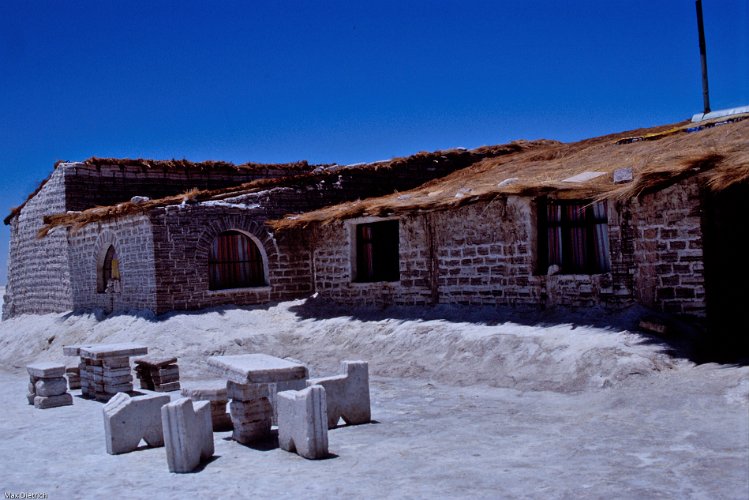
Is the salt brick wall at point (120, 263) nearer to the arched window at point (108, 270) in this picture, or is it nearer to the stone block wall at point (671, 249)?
the arched window at point (108, 270)

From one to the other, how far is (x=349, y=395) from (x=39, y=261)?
15.5 meters

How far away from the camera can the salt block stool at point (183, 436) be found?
6316mm

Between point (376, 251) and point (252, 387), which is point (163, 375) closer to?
point (252, 387)


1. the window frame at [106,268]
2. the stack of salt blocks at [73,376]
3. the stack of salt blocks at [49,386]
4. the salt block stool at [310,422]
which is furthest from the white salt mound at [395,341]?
the salt block stool at [310,422]

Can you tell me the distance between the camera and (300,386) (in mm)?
8016

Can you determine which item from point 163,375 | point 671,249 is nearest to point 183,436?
point 163,375

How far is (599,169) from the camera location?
1221 cm

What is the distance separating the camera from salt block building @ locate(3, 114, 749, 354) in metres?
9.69

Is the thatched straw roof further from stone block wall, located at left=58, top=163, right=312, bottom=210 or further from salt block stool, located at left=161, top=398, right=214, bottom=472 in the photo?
salt block stool, located at left=161, top=398, right=214, bottom=472

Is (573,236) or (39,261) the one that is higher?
(39,261)

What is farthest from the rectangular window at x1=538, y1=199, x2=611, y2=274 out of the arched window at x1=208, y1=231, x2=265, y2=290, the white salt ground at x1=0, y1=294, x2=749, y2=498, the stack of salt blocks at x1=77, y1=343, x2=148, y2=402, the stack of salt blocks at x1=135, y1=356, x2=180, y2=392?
the arched window at x1=208, y1=231, x2=265, y2=290

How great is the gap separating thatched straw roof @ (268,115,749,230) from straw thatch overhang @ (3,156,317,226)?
15.7 feet

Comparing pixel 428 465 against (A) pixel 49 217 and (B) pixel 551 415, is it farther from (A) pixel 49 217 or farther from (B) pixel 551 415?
(A) pixel 49 217

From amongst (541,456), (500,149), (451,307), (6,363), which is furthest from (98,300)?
(541,456)
